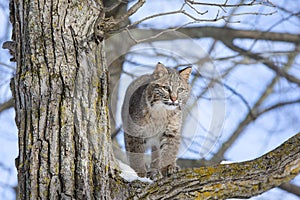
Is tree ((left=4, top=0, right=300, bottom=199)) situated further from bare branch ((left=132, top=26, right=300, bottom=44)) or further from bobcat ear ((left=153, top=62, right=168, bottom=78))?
bare branch ((left=132, top=26, right=300, bottom=44))

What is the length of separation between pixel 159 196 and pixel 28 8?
1243mm

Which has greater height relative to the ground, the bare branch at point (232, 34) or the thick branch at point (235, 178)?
the bare branch at point (232, 34)

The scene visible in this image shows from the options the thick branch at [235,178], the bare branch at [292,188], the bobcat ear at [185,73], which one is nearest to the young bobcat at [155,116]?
the bobcat ear at [185,73]

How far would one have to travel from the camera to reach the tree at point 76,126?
2.62 metres

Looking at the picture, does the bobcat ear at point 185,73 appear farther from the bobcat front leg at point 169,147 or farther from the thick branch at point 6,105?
the thick branch at point 6,105

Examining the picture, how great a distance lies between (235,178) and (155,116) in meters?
1.28

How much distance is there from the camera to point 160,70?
3561 millimetres

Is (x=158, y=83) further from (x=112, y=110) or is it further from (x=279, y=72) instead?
(x=279, y=72)

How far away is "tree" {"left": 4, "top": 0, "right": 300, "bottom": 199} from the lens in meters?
2.62

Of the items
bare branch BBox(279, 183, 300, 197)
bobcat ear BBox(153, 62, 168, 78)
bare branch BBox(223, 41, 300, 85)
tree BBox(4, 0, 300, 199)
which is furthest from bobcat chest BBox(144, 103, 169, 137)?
bare branch BBox(223, 41, 300, 85)

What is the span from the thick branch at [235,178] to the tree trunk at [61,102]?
315 mm

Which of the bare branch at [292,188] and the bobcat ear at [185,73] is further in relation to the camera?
the bare branch at [292,188]

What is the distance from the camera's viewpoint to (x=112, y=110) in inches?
130

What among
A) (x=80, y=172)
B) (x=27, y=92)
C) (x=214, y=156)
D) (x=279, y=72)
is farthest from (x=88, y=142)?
(x=279, y=72)
